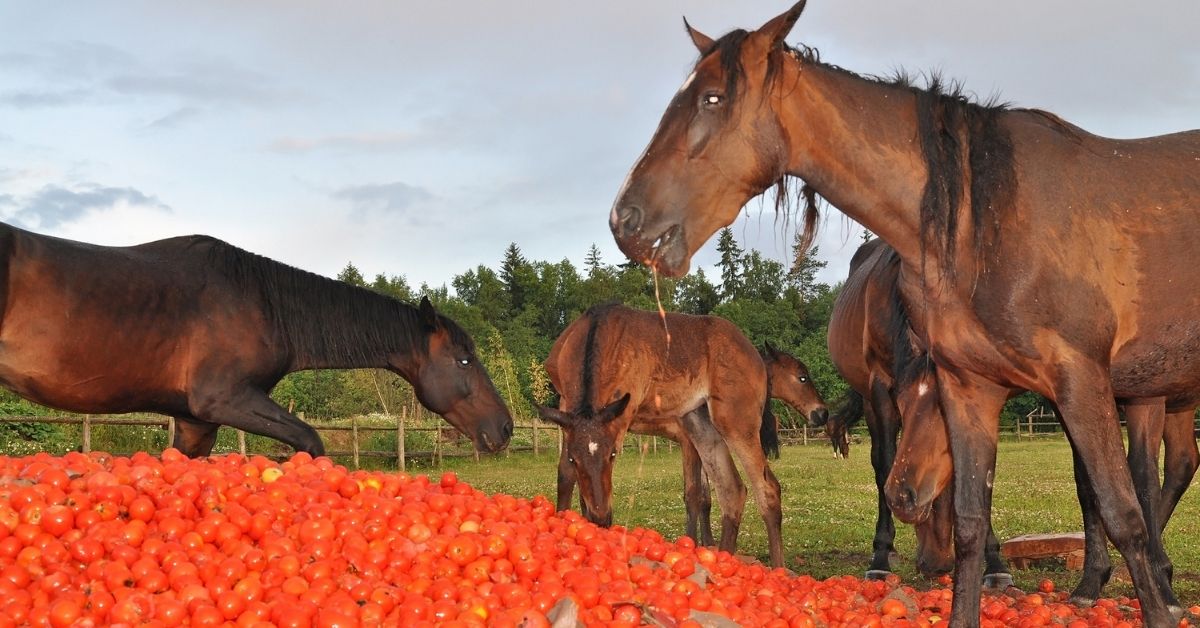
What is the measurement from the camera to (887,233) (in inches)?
176

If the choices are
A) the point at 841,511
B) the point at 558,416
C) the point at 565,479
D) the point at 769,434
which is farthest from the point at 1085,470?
the point at 841,511

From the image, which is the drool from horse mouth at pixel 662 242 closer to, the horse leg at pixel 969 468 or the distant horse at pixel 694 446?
the horse leg at pixel 969 468

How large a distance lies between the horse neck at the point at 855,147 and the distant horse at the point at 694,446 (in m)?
4.56

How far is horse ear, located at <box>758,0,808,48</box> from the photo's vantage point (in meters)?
4.07

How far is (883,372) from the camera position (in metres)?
8.23

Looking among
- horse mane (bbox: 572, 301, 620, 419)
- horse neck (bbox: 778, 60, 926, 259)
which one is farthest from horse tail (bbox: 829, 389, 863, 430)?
horse neck (bbox: 778, 60, 926, 259)

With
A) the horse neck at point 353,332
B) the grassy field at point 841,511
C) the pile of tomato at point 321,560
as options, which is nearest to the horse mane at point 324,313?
the horse neck at point 353,332

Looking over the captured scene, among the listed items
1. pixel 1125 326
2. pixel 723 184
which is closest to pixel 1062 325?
pixel 1125 326

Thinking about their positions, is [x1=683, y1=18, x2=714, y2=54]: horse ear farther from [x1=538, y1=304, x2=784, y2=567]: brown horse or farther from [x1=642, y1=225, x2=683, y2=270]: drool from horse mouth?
[x1=538, y1=304, x2=784, y2=567]: brown horse

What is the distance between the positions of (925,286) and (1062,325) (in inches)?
23.2

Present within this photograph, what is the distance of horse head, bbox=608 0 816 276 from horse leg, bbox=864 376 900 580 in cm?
454

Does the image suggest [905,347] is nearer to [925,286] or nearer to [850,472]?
[925,286]

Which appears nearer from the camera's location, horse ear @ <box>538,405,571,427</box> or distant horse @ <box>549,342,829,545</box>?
horse ear @ <box>538,405,571,427</box>

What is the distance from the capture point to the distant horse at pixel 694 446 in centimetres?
888
